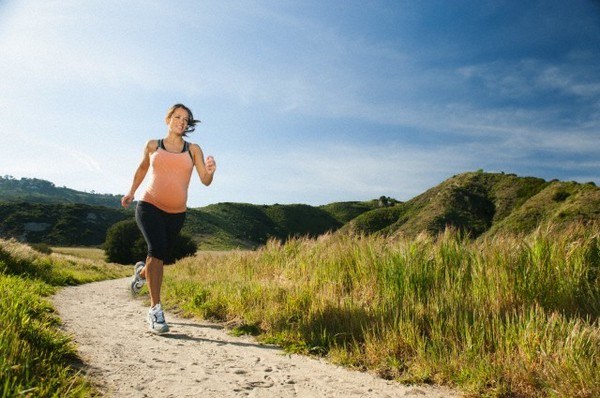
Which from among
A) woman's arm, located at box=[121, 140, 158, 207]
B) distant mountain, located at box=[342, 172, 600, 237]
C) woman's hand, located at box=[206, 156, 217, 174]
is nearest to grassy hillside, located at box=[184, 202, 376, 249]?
distant mountain, located at box=[342, 172, 600, 237]

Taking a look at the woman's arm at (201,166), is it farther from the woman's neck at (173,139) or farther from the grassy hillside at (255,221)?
the grassy hillside at (255,221)

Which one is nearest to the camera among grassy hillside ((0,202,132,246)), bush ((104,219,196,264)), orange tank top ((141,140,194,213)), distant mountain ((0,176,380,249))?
orange tank top ((141,140,194,213))

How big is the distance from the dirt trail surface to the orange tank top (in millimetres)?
1639

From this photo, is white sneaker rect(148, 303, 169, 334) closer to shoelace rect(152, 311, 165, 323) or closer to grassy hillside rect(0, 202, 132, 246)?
shoelace rect(152, 311, 165, 323)

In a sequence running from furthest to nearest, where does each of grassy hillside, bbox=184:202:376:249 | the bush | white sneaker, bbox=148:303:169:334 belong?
grassy hillside, bbox=184:202:376:249
the bush
white sneaker, bbox=148:303:169:334

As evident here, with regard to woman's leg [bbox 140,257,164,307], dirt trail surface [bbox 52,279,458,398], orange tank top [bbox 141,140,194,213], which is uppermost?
orange tank top [bbox 141,140,194,213]

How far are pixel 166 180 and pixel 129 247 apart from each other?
4786 cm

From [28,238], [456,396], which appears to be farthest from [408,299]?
[28,238]

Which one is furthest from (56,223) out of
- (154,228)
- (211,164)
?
(211,164)

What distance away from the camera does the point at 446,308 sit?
13.7 feet

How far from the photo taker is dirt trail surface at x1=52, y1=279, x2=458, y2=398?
9.73 ft

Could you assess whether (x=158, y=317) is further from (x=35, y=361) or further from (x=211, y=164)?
(x=35, y=361)

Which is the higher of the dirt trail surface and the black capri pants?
the black capri pants

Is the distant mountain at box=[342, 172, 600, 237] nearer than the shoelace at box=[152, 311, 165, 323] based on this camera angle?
No
